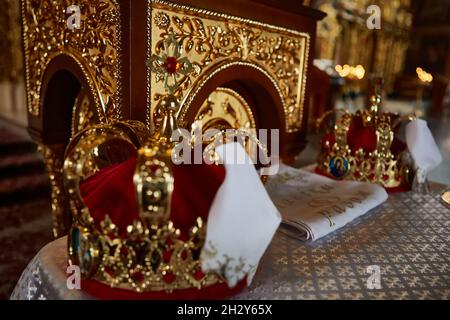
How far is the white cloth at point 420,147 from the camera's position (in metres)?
1.07

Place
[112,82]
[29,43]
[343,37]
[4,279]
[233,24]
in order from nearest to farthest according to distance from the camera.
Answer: [112,82] < [233,24] < [29,43] < [4,279] < [343,37]

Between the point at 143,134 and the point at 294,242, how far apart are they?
350 millimetres

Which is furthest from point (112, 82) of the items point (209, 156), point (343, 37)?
point (343, 37)

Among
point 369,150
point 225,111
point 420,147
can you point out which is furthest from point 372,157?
point 225,111

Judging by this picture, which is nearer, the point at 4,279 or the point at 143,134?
the point at 143,134

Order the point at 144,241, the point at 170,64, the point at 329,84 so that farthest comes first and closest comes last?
1. the point at 329,84
2. the point at 170,64
3. the point at 144,241

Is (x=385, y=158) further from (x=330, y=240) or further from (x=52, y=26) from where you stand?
(x=52, y=26)

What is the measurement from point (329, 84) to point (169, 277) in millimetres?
3324

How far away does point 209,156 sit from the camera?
688mm

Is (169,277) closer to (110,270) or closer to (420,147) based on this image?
(110,270)

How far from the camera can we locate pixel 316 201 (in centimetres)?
90

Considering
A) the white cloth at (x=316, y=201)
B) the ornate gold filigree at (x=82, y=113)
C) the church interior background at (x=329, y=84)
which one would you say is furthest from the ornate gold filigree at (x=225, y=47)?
the ornate gold filigree at (x=82, y=113)

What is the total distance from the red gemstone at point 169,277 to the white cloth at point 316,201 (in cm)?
31
